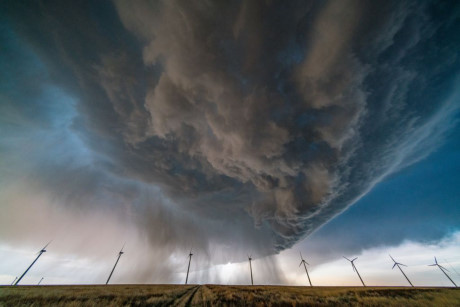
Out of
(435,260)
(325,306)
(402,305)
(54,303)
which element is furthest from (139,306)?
(435,260)

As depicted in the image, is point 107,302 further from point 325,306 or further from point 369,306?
point 369,306

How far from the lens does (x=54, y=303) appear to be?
870 inches

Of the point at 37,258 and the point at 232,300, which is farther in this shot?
the point at 37,258

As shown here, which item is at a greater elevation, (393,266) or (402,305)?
(393,266)

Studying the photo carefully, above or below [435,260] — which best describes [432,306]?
below

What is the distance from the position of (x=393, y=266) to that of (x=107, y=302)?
444 ft

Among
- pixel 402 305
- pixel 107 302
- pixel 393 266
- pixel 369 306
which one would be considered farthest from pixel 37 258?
pixel 393 266

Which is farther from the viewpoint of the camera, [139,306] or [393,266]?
[393,266]

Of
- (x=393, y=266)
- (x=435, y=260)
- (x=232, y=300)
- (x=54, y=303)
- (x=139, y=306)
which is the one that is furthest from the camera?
(x=393, y=266)

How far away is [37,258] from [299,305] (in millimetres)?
112296

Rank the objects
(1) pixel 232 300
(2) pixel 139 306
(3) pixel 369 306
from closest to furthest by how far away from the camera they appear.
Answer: (2) pixel 139 306 → (3) pixel 369 306 → (1) pixel 232 300

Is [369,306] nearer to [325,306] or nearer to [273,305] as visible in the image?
[325,306]

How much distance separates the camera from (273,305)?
22797mm

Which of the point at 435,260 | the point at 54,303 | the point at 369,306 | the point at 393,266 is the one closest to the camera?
the point at 54,303
